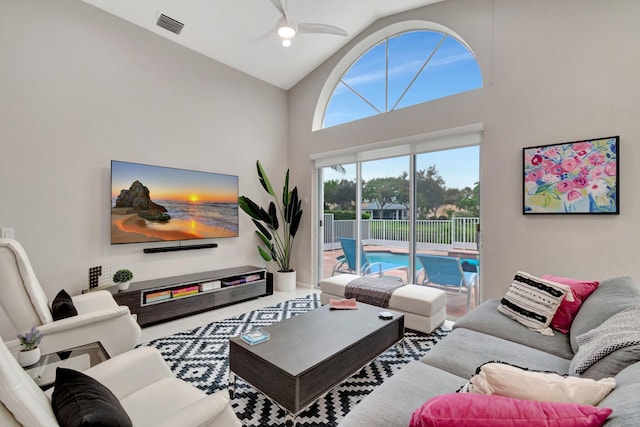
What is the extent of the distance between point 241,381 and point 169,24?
4079 millimetres

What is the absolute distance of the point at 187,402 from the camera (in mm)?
1370

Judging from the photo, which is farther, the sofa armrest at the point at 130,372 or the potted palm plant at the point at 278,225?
the potted palm plant at the point at 278,225

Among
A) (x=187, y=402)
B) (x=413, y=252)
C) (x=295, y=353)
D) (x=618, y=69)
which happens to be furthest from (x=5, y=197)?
(x=618, y=69)

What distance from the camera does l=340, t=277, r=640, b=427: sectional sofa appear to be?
1.06 meters

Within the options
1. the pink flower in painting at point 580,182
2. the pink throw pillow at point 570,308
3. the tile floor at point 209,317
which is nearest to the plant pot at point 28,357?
the tile floor at point 209,317

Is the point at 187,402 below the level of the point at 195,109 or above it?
below

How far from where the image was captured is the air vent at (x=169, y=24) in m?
3.55

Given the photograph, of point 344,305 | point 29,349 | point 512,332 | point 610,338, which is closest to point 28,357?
point 29,349

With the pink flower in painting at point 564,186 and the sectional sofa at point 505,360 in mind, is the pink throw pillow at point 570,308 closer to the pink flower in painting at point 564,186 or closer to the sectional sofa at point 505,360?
the sectional sofa at point 505,360

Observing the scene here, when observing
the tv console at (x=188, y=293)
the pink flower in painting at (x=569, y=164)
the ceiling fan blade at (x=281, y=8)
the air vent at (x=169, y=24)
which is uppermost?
the air vent at (x=169, y=24)

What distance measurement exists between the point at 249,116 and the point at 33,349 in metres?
4.05

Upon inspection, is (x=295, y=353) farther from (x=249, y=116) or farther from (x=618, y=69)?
(x=249, y=116)

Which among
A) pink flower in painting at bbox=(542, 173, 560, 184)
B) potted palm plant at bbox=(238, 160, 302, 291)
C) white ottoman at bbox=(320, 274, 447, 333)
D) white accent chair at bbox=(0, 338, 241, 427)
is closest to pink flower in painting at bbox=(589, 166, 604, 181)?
pink flower in painting at bbox=(542, 173, 560, 184)

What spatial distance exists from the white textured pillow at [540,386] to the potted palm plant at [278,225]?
4.10 meters
